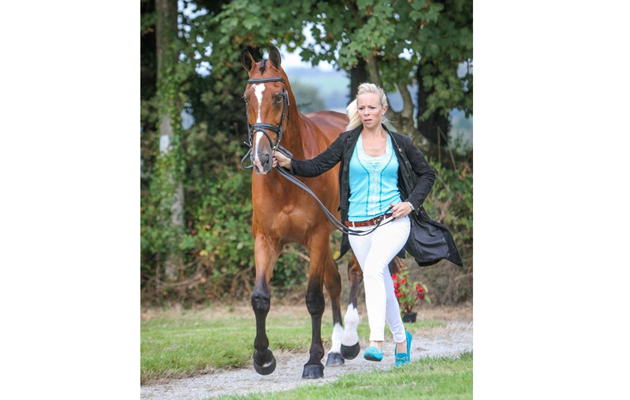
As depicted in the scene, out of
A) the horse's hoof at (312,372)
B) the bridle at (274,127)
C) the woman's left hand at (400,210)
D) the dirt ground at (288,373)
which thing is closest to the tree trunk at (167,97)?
the dirt ground at (288,373)

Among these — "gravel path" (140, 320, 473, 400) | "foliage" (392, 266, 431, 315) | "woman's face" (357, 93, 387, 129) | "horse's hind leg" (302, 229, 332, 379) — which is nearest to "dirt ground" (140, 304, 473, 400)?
"gravel path" (140, 320, 473, 400)

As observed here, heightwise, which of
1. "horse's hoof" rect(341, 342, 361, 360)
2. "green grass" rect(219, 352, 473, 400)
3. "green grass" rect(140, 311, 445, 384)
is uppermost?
"green grass" rect(219, 352, 473, 400)

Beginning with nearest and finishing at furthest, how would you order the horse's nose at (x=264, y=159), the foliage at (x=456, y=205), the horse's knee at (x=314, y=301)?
the horse's nose at (x=264, y=159) → the horse's knee at (x=314, y=301) → the foliage at (x=456, y=205)

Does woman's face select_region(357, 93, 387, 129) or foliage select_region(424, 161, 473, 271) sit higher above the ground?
woman's face select_region(357, 93, 387, 129)

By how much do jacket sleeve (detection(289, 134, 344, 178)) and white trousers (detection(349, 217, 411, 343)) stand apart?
477 millimetres

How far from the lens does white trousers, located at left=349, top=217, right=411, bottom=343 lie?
15.9 feet

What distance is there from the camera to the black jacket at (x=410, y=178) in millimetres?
5074

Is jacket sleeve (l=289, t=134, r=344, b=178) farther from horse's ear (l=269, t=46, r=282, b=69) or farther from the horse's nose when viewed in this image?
horse's ear (l=269, t=46, r=282, b=69)

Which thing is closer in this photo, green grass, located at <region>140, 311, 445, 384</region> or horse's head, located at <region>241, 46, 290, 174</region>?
horse's head, located at <region>241, 46, 290, 174</region>

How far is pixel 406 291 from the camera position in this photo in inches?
320

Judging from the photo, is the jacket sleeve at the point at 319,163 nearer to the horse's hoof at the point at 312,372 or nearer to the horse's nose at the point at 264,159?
the horse's nose at the point at 264,159

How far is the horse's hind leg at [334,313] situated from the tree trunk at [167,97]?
403 cm

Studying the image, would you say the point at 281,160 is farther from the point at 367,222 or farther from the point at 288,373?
the point at 288,373
